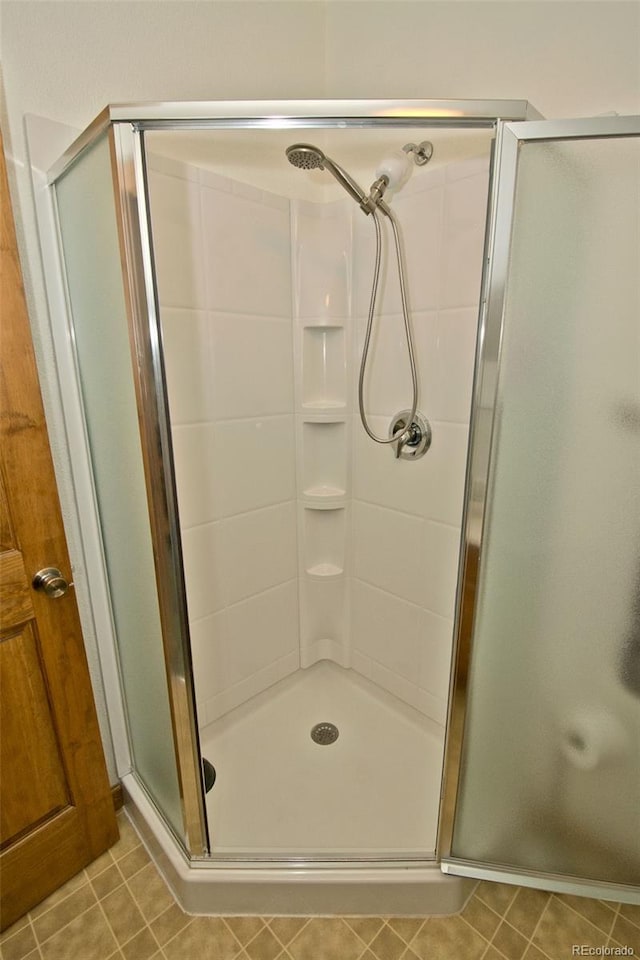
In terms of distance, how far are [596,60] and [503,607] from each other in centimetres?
117

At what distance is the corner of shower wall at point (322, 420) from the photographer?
1415 millimetres

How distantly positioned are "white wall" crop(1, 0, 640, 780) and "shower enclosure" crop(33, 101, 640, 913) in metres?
0.12

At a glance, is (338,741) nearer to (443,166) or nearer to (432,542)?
(432,542)

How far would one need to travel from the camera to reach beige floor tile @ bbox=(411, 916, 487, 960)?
1.01m

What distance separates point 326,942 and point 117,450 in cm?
125

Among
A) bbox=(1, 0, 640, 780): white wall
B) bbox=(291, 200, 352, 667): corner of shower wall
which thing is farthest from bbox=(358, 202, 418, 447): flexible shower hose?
bbox=(1, 0, 640, 780): white wall

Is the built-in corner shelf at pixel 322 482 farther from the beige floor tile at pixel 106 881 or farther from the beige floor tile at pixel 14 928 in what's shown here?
the beige floor tile at pixel 14 928

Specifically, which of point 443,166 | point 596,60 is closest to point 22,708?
point 443,166

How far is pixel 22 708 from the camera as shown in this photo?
1.03 meters

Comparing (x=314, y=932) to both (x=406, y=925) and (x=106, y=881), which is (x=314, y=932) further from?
(x=106, y=881)

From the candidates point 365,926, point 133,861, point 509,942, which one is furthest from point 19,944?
point 509,942

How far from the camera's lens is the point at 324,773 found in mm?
1388

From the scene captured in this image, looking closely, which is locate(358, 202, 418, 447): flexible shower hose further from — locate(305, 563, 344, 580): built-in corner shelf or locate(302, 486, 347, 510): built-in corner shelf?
locate(305, 563, 344, 580): built-in corner shelf

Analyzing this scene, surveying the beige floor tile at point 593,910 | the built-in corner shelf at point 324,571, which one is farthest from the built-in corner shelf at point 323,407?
the beige floor tile at point 593,910
